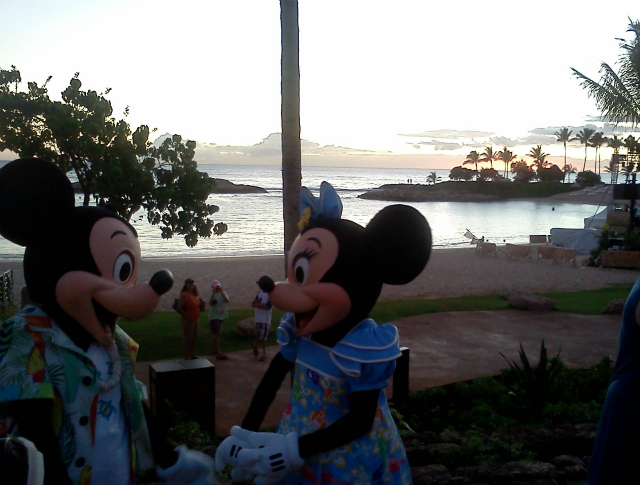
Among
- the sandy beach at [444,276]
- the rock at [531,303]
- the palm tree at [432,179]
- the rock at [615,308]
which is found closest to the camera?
the rock at [615,308]

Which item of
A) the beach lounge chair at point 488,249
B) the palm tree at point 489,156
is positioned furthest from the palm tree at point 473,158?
the beach lounge chair at point 488,249

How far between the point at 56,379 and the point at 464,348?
730cm

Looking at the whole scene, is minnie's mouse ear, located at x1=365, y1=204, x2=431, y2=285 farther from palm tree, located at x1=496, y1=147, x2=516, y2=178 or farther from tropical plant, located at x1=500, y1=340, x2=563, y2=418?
palm tree, located at x1=496, y1=147, x2=516, y2=178

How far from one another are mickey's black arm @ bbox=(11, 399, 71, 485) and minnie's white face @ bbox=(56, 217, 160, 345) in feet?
1.22

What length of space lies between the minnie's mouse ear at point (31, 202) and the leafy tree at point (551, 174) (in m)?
99.5

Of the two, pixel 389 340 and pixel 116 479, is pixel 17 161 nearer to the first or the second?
pixel 116 479

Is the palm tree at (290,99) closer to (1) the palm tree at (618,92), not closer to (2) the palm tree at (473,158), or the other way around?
(1) the palm tree at (618,92)

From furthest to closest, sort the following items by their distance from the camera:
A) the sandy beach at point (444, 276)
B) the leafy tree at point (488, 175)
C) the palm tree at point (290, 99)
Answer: the leafy tree at point (488, 175) → the sandy beach at point (444, 276) → the palm tree at point (290, 99)

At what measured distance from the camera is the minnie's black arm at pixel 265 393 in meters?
2.85

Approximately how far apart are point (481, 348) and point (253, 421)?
6711 mm

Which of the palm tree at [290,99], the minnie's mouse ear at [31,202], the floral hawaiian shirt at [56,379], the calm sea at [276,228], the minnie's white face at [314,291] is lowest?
the calm sea at [276,228]

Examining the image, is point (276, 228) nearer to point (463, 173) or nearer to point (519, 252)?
point (519, 252)

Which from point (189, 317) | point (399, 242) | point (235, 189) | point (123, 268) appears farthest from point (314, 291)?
point (235, 189)

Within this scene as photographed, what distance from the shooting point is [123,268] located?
8.54 ft
